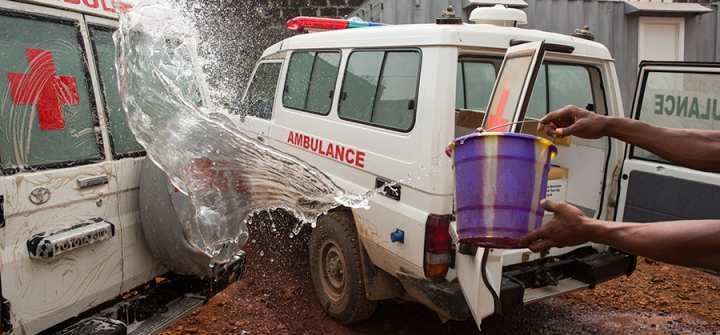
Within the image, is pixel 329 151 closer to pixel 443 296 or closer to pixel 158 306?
pixel 443 296

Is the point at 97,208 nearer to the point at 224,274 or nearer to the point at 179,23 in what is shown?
the point at 224,274

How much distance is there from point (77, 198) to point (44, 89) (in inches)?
23.5

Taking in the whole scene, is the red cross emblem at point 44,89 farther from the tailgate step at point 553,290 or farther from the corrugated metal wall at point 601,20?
the corrugated metal wall at point 601,20

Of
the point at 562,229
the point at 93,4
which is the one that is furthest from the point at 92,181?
the point at 562,229

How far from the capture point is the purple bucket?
204 centimetres

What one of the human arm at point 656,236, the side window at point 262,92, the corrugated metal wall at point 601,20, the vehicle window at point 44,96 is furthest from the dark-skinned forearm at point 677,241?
the corrugated metal wall at point 601,20

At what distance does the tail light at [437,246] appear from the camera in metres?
2.83

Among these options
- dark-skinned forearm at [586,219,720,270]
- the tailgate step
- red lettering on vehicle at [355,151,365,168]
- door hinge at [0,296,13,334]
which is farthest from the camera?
red lettering on vehicle at [355,151,365,168]

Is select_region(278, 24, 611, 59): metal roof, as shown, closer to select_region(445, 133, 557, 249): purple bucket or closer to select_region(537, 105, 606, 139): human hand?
select_region(537, 105, 606, 139): human hand

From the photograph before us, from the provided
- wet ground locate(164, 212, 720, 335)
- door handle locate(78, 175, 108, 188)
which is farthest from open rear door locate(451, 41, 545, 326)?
door handle locate(78, 175, 108, 188)

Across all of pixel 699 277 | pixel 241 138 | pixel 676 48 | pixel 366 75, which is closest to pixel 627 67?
pixel 676 48

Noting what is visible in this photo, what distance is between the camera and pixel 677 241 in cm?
162

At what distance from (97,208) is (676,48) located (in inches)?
342

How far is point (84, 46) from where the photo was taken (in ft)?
8.71
